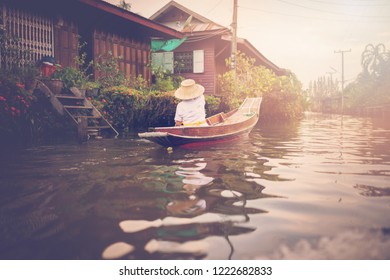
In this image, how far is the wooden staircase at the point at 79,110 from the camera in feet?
23.7

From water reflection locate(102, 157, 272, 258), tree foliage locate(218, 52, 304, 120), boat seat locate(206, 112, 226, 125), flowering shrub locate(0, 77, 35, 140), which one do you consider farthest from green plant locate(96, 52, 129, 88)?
water reflection locate(102, 157, 272, 258)

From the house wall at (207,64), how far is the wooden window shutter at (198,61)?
201 mm

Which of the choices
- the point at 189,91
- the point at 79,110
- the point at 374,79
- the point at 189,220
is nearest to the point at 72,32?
the point at 79,110

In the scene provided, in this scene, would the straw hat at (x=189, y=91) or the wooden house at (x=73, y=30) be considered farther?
the wooden house at (x=73, y=30)

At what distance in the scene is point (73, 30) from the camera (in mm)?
10891

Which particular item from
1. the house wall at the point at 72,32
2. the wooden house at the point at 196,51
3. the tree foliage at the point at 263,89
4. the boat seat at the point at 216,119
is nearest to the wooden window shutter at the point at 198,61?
the wooden house at the point at 196,51

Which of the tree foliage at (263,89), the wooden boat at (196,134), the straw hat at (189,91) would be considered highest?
the tree foliage at (263,89)

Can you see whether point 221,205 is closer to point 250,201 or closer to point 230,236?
point 250,201

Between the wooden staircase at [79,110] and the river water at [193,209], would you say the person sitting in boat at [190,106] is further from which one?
the wooden staircase at [79,110]

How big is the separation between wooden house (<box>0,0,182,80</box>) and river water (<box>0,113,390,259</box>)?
5445 mm

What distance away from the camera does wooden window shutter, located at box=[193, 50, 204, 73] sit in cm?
1784

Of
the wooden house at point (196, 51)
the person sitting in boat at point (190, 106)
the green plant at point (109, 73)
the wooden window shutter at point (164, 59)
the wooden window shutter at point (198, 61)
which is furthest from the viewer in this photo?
the wooden window shutter at point (164, 59)

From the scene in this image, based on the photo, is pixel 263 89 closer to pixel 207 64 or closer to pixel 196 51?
pixel 207 64

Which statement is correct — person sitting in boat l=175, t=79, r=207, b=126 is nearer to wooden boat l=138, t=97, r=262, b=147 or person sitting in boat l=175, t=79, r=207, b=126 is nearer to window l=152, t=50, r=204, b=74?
wooden boat l=138, t=97, r=262, b=147
